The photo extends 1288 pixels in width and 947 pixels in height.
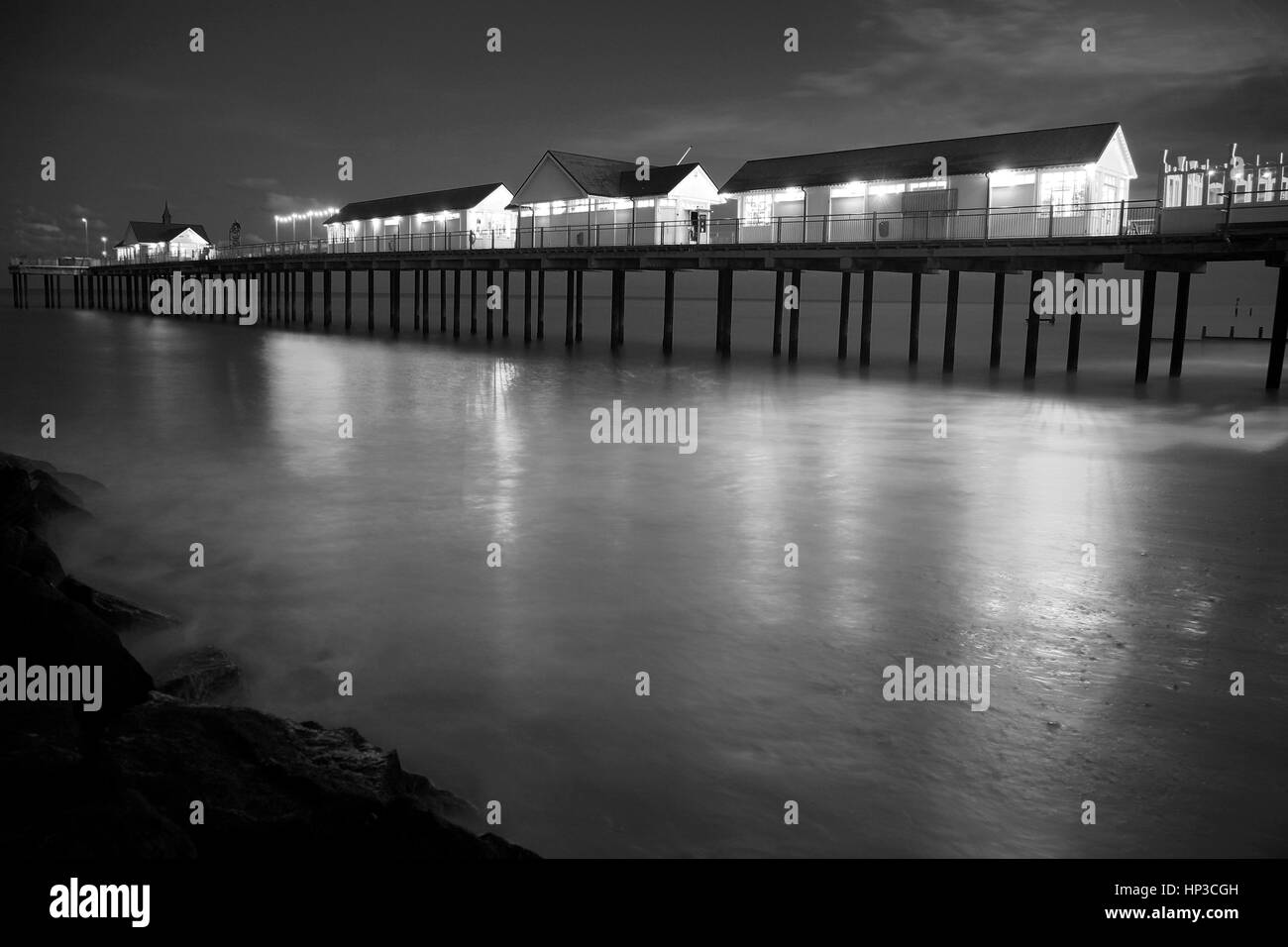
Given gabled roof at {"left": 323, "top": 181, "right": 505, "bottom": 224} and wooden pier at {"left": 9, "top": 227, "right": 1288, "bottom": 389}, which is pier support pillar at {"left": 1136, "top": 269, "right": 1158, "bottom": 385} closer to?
wooden pier at {"left": 9, "top": 227, "right": 1288, "bottom": 389}

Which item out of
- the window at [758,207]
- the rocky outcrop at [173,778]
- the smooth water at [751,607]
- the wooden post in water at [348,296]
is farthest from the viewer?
the wooden post in water at [348,296]

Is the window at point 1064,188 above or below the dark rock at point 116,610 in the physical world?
above

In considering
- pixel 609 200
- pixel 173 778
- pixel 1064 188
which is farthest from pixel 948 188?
pixel 173 778

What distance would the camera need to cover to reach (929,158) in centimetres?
2950

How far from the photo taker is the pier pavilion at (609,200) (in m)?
37.0

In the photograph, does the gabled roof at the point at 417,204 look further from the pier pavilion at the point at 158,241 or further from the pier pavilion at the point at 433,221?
the pier pavilion at the point at 158,241

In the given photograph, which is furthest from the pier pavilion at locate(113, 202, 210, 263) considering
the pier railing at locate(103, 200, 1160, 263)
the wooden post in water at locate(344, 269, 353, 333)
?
the pier railing at locate(103, 200, 1160, 263)

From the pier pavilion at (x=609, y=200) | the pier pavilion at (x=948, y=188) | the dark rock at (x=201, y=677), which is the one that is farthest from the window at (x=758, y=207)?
the dark rock at (x=201, y=677)

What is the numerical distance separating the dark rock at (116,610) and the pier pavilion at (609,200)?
1105 inches

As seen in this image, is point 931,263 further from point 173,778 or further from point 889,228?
point 173,778

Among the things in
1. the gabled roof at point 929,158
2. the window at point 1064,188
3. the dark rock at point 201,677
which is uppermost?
the gabled roof at point 929,158

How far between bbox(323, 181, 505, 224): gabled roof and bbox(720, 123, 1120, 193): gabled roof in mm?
15731

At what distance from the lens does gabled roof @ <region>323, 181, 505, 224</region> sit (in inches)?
1826

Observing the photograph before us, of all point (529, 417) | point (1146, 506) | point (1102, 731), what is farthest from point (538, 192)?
point (1102, 731)
